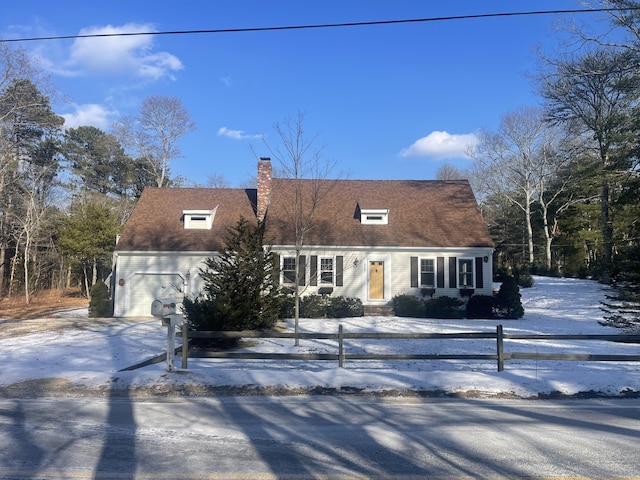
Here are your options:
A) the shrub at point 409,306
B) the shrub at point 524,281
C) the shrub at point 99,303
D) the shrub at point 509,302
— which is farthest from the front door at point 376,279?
the shrub at point 99,303

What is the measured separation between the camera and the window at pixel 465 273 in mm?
23016

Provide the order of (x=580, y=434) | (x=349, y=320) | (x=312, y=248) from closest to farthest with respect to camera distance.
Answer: (x=580, y=434)
(x=349, y=320)
(x=312, y=248)

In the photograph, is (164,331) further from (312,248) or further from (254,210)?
(254,210)

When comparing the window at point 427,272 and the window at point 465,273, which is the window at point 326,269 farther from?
the window at point 465,273

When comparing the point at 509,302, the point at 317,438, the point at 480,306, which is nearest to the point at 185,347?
the point at 317,438

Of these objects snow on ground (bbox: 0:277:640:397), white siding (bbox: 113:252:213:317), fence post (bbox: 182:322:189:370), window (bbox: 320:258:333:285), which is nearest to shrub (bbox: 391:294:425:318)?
window (bbox: 320:258:333:285)

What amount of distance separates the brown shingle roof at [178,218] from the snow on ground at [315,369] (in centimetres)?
749

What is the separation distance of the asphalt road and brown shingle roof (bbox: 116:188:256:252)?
50.9 ft

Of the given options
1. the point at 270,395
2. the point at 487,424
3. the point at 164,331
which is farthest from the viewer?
the point at 164,331

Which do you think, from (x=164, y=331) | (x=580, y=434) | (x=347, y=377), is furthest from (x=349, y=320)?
(x=580, y=434)

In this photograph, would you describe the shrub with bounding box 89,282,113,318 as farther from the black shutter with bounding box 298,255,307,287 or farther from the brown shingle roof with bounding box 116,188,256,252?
the black shutter with bounding box 298,255,307,287

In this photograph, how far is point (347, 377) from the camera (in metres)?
9.21

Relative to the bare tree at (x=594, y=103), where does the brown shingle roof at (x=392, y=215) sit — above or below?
below

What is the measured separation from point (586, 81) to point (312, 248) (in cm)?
2176
